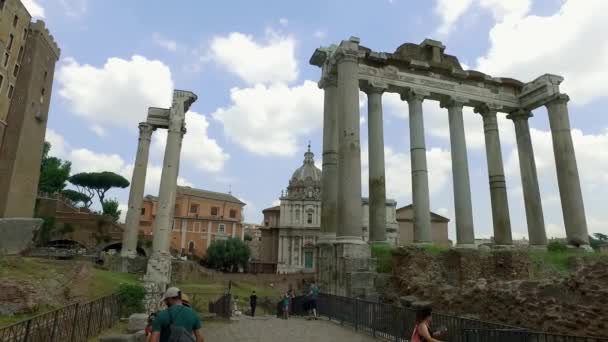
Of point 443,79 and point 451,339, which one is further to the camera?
point 443,79

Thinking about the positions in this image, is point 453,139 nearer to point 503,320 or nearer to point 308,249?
point 503,320

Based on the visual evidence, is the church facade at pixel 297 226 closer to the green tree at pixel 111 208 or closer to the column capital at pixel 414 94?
the green tree at pixel 111 208

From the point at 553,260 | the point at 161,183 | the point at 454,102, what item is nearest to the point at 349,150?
the point at 454,102

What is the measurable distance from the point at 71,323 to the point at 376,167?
11802mm

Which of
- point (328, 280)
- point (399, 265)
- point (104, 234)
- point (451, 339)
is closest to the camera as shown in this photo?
point (451, 339)

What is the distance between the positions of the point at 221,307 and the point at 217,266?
137ft

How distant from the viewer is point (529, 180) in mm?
20375

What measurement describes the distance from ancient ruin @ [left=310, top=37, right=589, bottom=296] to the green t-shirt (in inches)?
383

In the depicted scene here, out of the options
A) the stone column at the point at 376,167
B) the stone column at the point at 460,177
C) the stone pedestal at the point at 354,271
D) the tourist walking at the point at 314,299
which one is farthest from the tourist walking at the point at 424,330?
the stone column at the point at 460,177

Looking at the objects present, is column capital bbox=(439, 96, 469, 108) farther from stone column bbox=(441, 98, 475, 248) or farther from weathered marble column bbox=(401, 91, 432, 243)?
weathered marble column bbox=(401, 91, 432, 243)

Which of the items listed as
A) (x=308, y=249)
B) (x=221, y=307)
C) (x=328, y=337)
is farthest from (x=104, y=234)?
(x=328, y=337)

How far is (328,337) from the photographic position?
10.5 meters

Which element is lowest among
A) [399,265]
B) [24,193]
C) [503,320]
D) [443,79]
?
[503,320]

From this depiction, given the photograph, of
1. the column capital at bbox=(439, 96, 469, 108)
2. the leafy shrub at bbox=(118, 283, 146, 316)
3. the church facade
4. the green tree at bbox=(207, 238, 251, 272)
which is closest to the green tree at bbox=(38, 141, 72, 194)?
the green tree at bbox=(207, 238, 251, 272)
